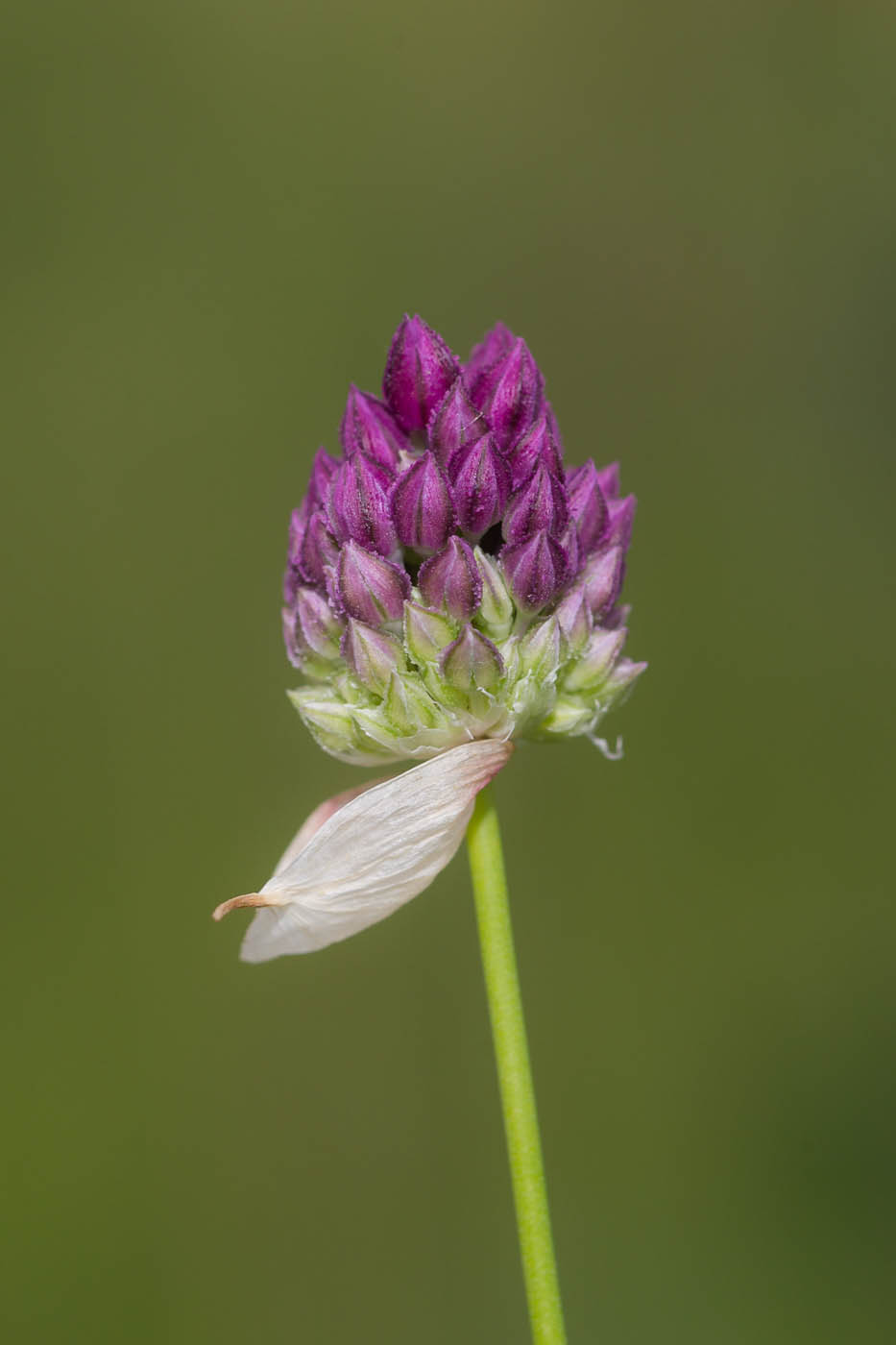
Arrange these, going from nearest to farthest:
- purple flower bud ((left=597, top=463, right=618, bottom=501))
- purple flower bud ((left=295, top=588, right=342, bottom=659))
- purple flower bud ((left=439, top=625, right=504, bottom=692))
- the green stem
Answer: the green stem, purple flower bud ((left=439, top=625, right=504, bottom=692)), purple flower bud ((left=295, top=588, right=342, bottom=659)), purple flower bud ((left=597, top=463, right=618, bottom=501))

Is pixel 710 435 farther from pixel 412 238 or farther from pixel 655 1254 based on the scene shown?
pixel 655 1254

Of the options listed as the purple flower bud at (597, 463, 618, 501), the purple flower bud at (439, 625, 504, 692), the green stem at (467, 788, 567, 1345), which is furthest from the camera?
the purple flower bud at (597, 463, 618, 501)

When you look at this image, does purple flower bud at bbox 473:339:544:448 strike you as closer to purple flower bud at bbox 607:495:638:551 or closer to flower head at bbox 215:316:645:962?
flower head at bbox 215:316:645:962

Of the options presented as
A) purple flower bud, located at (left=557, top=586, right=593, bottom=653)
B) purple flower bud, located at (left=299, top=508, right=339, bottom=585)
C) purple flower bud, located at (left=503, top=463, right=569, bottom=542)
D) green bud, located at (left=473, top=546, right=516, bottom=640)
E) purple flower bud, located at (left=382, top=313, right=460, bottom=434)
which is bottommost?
purple flower bud, located at (left=557, top=586, right=593, bottom=653)

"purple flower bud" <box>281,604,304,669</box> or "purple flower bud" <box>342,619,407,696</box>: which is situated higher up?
"purple flower bud" <box>281,604,304,669</box>

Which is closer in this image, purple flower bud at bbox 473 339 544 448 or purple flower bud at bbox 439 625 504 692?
purple flower bud at bbox 439 625 504 692

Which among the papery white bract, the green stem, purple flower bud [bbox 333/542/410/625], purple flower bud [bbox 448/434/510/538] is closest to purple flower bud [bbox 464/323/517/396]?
purple flower bud [bbox 448/434/510/538]

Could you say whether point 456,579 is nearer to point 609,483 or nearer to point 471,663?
point 471,663
